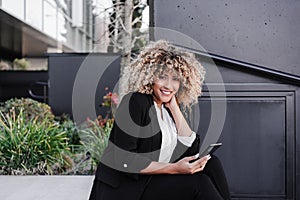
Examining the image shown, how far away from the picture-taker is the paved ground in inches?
119

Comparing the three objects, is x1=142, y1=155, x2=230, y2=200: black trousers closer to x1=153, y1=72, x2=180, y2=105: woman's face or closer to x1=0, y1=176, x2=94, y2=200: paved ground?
x1=153, y1=72, x2=180, y2=105: woman's face

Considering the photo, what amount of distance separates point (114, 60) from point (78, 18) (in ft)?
14.5

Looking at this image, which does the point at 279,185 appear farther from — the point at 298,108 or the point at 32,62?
the point at 32,62

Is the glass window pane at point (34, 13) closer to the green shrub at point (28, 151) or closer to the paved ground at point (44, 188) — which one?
the green shrub at point (28, 151)

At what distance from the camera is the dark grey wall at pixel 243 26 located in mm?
2754

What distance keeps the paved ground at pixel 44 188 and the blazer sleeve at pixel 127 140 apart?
1.14 meters

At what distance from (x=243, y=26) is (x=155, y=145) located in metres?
1.14

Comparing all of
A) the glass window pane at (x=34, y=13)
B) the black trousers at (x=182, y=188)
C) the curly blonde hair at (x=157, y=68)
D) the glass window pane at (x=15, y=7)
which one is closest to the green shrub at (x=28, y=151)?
the curly blonde hair at (x=157, y=68)

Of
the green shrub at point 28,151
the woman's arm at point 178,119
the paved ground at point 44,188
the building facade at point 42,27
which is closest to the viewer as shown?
the woman's arm at point 178,119

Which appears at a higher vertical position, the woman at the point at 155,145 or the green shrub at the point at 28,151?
the woman at the point at 155,145

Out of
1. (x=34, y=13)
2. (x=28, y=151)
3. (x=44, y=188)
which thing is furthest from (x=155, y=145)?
(x=34, y=13)

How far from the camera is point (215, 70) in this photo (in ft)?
9.00

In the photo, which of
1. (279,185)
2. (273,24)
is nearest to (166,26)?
(273,24)

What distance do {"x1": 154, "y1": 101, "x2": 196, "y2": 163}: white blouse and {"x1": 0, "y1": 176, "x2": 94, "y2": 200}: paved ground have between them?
1.08 metres
